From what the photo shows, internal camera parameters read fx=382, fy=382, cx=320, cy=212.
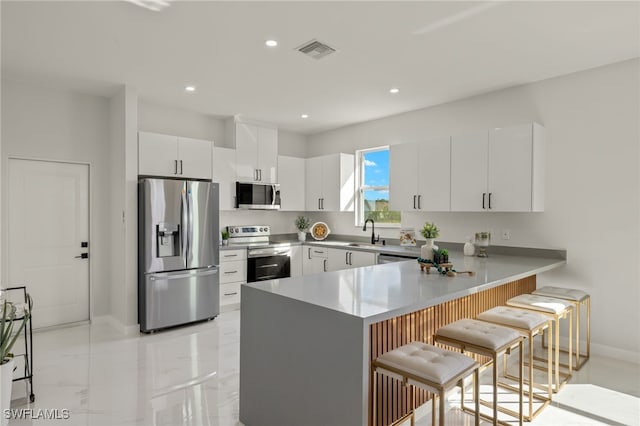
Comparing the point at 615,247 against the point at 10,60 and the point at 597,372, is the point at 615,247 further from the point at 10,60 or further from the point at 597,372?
the point at 10,60

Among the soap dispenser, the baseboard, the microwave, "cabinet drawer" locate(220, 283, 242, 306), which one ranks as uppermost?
the microwave

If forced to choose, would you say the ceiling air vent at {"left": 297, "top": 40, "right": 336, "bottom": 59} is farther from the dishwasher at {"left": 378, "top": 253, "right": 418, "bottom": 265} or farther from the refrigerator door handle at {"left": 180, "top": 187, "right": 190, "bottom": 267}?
the dishwasher at {"left": 378, "top": 253, "right": 418, "bottom": 265}

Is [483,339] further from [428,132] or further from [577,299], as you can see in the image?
[428,132]

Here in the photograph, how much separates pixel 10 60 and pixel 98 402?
121 inches

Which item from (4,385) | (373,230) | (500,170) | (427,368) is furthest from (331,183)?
(4,385)

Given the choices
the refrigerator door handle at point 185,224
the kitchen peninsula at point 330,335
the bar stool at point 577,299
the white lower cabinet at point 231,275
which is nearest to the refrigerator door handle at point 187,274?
the refrigerator door handle at point 185,224

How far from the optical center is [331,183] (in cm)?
579

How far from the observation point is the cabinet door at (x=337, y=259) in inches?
199

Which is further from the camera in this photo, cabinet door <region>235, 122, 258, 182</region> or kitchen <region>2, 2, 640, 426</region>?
cabinet door <region>235, 122, 258, 182</region>

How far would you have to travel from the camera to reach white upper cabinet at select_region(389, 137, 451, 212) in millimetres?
4284

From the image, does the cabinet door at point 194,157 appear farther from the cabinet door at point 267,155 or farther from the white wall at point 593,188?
the white wall at point 593,188

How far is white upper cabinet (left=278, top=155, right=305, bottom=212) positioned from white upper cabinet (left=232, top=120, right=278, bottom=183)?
142 mm

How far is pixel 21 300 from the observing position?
407 cm

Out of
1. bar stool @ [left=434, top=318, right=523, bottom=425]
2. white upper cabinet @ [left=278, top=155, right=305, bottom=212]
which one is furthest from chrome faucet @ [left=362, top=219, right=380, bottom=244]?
bar stool @ [left=434, top=318, right=523, bottom=425]
